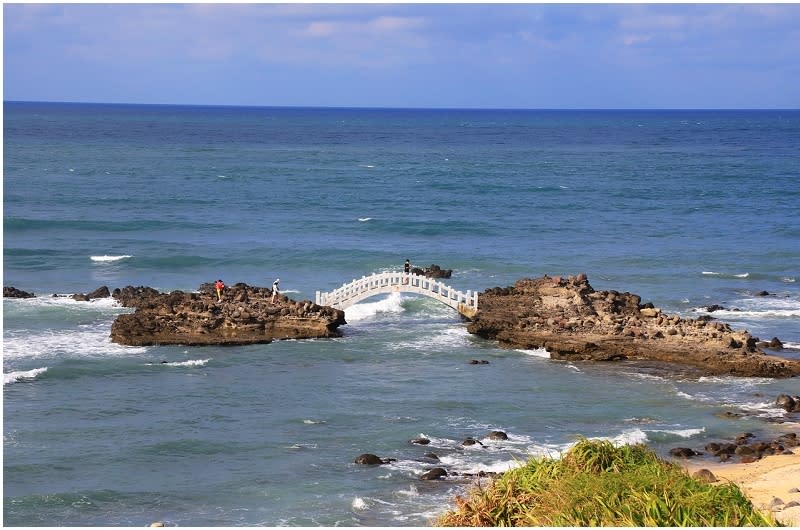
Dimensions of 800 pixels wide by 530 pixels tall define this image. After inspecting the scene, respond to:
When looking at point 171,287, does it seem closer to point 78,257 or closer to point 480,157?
point 78,257

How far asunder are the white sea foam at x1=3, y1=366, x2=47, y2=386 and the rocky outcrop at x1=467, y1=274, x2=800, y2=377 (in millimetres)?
12663

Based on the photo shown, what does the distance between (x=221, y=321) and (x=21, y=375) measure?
6.09 m

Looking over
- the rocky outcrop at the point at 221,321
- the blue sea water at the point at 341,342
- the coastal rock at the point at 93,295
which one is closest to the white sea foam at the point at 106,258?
the blue sea water at the point at 341,342

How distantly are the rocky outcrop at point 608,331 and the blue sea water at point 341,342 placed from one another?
2.10 feet

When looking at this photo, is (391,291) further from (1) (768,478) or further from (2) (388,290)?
(1) (768,478)

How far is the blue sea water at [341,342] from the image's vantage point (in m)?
22.1

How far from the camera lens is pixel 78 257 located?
1892 inches

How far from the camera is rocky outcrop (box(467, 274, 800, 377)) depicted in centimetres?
2978

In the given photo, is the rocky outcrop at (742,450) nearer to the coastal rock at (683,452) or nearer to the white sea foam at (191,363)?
the coastal rock at (683,452)

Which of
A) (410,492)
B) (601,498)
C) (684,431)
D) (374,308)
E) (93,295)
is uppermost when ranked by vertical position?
(601,498)

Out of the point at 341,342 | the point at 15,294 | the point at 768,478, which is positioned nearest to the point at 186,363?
the point at 341,342


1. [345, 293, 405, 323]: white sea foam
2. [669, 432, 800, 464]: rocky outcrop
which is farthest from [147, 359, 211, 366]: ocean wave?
[669, 432, 800, 464]: rocky outcrop

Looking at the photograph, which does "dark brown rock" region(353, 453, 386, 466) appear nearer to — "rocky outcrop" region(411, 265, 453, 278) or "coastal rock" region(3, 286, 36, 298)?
"rocky outcrop" region(411, 265, 453, 278)

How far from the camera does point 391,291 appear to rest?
3494cm
